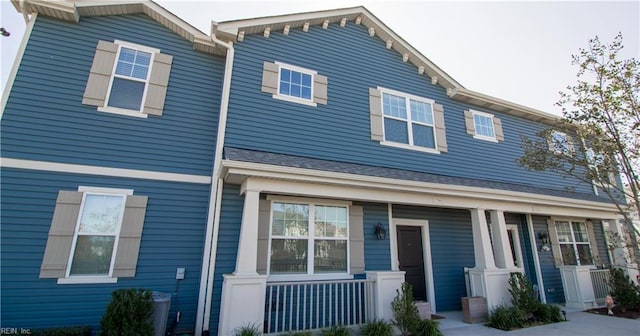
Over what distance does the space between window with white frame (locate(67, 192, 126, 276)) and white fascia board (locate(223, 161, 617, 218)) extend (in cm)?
222

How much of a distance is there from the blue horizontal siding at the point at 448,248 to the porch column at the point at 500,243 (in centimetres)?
95

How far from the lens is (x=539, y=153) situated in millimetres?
6820

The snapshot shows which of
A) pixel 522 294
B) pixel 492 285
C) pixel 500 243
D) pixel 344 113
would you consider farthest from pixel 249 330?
pixel 500 243

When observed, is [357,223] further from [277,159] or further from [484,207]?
[484,207]

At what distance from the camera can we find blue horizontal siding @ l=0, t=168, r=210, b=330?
15.4 ft

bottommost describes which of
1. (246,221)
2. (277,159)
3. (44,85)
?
(246,221)

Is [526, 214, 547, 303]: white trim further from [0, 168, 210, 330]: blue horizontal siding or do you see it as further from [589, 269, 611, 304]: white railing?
[0, 168, 210, 330]: blue horizontal siding

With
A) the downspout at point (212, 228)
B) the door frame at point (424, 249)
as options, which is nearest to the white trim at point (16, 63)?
the downspout at point (212, 228)

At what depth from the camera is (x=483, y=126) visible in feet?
31.7

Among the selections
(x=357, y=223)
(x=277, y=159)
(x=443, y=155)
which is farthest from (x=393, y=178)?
(x=443, y=155)

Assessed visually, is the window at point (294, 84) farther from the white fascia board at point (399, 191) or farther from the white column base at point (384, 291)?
the white column base at point (384, 291)

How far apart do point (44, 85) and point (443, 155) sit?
938 centimetres

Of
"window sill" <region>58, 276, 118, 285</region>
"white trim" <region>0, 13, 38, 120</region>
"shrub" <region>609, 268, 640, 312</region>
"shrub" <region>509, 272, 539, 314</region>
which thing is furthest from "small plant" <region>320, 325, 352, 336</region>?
"shrub" <region>609, 268, 640, 312</region>

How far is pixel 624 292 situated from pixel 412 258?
18.0 feet
